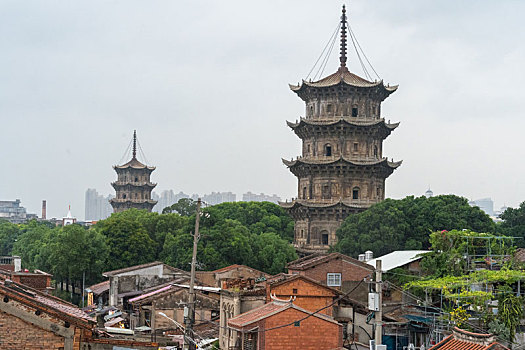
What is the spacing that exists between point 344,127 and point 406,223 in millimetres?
12626

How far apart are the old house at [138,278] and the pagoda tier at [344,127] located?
2402 cm

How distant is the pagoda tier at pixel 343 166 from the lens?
207 feet

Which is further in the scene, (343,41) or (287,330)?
(343,41)

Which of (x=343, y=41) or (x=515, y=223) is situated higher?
(x=343, y=41)

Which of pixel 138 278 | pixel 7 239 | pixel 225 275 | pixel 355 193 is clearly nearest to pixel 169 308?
pixel 225 275

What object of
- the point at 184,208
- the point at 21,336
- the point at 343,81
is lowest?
the point at 21,336

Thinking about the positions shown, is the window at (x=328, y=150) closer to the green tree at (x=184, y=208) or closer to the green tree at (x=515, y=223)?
the green tree at (x=515, y=223)

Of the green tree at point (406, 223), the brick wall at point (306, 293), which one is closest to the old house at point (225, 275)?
the green tree at point (406, 223)

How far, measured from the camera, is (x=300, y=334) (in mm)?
23875

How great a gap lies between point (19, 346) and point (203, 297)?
66.7 ft

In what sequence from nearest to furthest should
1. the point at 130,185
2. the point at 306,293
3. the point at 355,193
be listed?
the point at 306,293, the point at 355,193, the point at 130,185

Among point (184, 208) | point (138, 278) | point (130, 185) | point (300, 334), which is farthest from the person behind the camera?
point (130, 185)

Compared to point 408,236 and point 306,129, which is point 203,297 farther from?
point 306,129

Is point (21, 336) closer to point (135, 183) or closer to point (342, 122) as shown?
point (342, 122)
